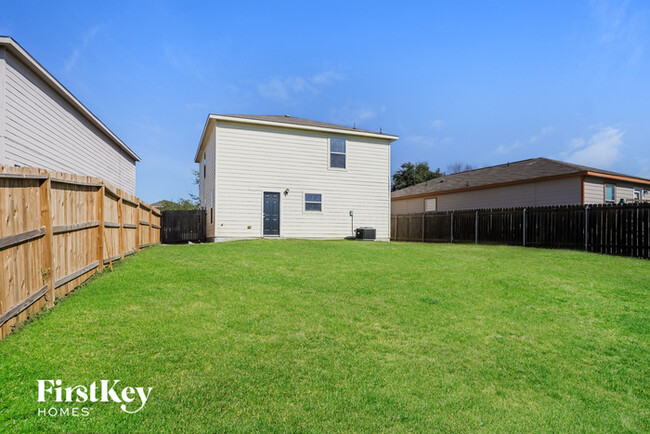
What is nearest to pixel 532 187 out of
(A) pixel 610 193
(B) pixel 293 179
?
(A) pixel 610 193

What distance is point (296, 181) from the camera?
54.9 feet

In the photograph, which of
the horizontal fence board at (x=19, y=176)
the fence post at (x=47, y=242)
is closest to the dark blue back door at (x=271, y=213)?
the fence post at (x=47, y=242)

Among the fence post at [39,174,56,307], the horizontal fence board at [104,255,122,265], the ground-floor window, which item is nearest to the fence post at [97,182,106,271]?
the horizontal fence board at [104,255,122,265]

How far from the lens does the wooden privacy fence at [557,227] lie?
1173 centimetres

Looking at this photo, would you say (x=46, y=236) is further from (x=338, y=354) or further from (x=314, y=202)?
(x=314, y=202)

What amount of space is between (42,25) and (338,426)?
756 inches

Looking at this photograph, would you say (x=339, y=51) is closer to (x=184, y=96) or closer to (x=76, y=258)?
(x=184, y=96)

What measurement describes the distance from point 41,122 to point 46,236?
8174mm

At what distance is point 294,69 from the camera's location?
22.8 metres

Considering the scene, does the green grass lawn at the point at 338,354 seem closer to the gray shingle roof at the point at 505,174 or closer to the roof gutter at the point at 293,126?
the roof gutter at the point at 293,126

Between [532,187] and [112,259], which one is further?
[532,187]

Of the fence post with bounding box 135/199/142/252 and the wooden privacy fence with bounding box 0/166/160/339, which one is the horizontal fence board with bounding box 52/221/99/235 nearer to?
the wooden privacy fence with bounding box 0/166/160/339

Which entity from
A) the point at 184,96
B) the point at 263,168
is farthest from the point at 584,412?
the point at 184,96

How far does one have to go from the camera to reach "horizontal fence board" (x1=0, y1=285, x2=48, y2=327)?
3.45 m
